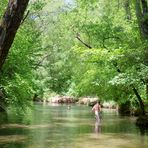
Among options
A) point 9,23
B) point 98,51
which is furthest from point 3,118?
point 9,23

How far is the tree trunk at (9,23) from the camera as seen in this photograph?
195 inches

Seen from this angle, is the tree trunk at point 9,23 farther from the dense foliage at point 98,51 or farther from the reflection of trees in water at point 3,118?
the reflection of trees in water at point 3,118

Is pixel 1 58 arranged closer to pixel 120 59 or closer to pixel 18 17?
pixel 18 17

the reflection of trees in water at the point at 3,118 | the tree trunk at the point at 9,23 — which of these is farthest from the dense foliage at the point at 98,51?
the tree trunk at the point at 9,23

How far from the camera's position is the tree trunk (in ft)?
16.2

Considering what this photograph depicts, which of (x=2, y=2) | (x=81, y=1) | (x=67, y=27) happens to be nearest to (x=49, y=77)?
(x=67, y=27)

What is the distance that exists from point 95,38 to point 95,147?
14454mm

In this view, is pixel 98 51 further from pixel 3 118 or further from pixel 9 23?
pixel 9 23

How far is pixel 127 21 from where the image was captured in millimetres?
27203

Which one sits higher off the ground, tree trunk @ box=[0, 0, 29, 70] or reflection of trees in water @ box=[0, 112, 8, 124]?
tree trunk @ box=[0, 0, 29, 70]

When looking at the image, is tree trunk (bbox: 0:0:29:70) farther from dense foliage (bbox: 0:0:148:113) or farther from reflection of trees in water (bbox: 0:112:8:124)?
reflection of trees in water (bbox: 0:112:8:124)

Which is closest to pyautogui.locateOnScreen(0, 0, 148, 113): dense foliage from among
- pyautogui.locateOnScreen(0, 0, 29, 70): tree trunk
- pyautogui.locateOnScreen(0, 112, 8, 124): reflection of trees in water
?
pyautogui.locateOnScreen(0, 112, 8, 124): reflection of trees in water

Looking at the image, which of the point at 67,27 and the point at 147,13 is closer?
the point at 147,13

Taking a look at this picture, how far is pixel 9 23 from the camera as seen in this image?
4.97 metres
